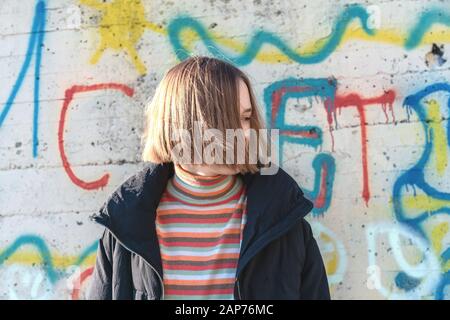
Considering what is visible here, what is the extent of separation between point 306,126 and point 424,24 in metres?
0.76

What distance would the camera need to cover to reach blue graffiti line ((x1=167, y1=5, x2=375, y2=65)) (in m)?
3.23

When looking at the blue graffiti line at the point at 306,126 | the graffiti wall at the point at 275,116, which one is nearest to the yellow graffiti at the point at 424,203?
the graffiti wall at the point at 275,116

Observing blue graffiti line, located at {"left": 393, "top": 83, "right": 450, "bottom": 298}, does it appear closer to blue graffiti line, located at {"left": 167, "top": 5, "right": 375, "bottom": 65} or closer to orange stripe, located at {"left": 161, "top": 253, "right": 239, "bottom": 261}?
blue graffiti line, located at {"left": 167, "top": 5, "right": 375, "bottom": 65}

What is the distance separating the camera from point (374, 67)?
320cm

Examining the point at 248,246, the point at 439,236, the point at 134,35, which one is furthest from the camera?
the point at 134,35

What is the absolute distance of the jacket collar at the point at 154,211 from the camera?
1.95m

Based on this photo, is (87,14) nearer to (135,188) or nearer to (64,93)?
(64,93)

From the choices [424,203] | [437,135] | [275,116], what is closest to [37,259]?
[275,116]

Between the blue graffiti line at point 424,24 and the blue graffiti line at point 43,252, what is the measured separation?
6.31ft

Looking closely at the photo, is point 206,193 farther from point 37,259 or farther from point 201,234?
point 37,259

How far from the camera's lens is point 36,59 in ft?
11.5

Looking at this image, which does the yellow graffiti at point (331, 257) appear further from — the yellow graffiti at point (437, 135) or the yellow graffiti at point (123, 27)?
the yellow graffiti at point (123, 27)
